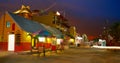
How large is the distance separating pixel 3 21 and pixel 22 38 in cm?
415

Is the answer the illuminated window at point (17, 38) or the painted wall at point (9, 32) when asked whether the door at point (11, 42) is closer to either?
the painted wall at point (9, 32)

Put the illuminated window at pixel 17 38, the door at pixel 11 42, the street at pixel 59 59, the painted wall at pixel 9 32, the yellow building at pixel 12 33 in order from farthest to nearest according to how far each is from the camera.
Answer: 1. the illuminated window at pixel 17 38
2. the painted wall at pixel 9 32
3. the yellow building at pixel 12 33
4. the door at pixel 11 42
5. the street at pixel 59 59

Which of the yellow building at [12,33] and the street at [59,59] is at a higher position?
the yellow building at [12,33]

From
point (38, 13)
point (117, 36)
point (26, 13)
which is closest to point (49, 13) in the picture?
point (38, 13)

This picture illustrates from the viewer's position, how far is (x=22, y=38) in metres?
36.4

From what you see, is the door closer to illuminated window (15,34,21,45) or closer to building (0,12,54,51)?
building (0,12,54,51)

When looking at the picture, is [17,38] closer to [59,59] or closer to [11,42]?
[11,42]

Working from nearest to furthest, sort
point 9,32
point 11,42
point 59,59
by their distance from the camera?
1. point 59,59
2. point 11,42
3. point 9,32

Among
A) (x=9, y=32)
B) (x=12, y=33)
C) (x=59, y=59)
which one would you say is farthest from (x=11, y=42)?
(x=59, y=59)

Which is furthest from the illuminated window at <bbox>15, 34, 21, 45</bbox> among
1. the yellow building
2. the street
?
the street

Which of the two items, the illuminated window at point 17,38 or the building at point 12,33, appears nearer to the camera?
the building at point 12,33

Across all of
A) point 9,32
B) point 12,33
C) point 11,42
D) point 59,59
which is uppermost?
point 9,32

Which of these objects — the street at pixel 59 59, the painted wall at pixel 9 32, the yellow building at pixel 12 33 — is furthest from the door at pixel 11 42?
the street at pixel 59 59

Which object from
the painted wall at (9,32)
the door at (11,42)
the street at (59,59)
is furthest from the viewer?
the painted wall at (9,32)
